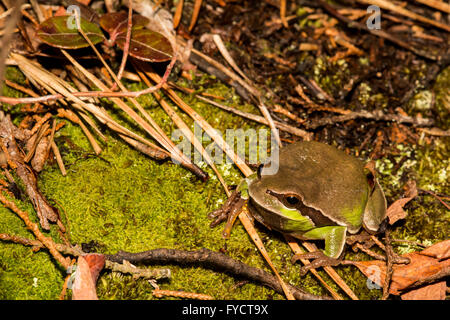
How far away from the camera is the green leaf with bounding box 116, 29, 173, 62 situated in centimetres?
284

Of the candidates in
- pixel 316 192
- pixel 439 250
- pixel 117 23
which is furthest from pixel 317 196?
pixel 117 23

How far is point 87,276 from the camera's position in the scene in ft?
7.27

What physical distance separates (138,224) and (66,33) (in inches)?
54.7

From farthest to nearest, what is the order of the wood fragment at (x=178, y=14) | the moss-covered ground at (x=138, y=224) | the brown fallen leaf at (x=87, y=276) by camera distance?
the wood fragment at (x=178, y=14), the moss-covered ground at (x=138, y=224), the brown fallen leaf at (x=87, y=276)

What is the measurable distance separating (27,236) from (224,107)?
63.7 inches

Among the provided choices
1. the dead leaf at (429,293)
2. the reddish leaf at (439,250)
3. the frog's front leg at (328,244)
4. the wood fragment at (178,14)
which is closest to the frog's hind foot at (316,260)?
the frog's front leg at (328,244)

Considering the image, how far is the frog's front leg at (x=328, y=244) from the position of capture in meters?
2.63

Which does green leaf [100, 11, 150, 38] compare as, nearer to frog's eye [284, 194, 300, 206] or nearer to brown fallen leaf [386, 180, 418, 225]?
frog's eye [284, 194, 300, 206]

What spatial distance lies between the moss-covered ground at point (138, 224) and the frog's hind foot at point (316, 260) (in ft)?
0.24

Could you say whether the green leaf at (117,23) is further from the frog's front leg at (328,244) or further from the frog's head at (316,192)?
the frog's front leg at (328,244)

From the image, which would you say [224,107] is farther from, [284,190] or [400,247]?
[400,247]

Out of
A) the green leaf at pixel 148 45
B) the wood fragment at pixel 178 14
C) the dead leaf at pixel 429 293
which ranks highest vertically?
the wood fragment at pixel 178 14

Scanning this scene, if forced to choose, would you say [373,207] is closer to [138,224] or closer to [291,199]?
[291,199]

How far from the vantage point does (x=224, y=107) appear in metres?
3.13
